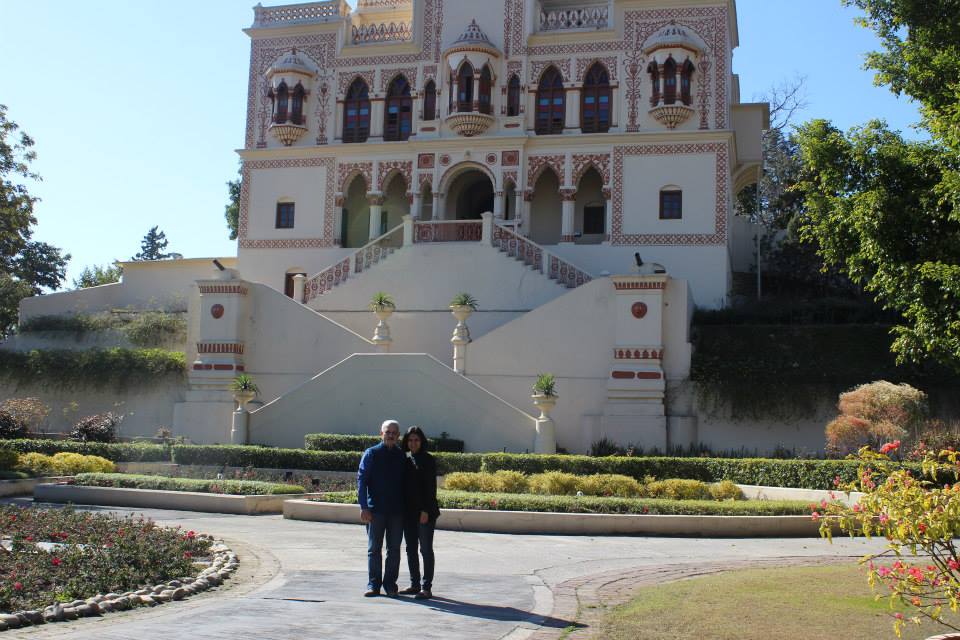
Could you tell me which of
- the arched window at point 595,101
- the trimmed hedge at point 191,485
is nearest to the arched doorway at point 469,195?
the arched window at point 595,101

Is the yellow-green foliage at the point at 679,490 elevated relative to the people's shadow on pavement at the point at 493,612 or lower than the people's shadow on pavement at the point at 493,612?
elevated

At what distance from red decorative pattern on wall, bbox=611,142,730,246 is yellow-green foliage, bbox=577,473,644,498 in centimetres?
1459

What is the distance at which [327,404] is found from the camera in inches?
1001

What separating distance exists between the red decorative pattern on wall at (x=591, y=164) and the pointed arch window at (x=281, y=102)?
10.4 m

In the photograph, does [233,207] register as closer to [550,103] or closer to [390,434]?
[550,103]

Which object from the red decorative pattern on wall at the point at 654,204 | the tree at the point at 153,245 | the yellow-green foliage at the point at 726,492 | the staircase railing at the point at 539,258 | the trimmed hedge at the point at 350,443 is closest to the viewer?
the yellow-green foliage at the point at 726,492

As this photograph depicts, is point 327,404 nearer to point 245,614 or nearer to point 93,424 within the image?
point 93,424

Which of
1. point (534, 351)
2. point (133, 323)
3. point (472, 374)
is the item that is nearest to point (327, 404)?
point (472, 374)

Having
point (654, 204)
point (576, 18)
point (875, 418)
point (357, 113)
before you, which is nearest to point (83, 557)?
point (875, 418)

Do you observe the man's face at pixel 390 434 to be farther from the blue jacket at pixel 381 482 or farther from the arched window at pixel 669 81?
the arched window at pixel 669 81

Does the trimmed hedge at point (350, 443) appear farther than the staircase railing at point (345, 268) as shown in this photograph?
No

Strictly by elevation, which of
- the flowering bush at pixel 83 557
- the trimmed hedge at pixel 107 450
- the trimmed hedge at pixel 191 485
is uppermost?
the trimmed hedge at pixel 107 450

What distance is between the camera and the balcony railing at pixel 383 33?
34.9m

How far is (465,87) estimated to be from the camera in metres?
33.2
